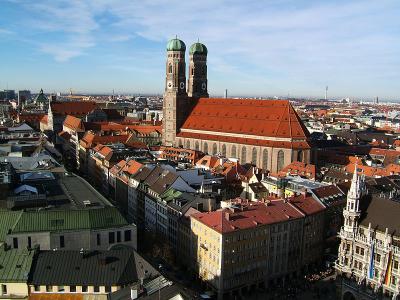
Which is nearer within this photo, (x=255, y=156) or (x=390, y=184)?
(x=390, y=184)

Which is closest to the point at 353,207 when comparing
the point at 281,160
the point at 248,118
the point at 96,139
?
the point at 281,160

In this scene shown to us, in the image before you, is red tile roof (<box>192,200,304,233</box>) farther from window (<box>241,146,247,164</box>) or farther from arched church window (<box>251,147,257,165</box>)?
window (<box>241,146,247,164</box>)

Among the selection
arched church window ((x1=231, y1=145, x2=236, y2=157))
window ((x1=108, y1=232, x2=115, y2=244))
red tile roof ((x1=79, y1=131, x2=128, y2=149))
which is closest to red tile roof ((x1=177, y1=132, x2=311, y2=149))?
arched church window ((x1=231, y1=145, x2=236, y2=157))

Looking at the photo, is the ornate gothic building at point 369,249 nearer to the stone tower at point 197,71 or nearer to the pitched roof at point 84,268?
the pitched roof at point 84,268

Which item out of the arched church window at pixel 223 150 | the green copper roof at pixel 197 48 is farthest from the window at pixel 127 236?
the green copper roof at pixel 197 48

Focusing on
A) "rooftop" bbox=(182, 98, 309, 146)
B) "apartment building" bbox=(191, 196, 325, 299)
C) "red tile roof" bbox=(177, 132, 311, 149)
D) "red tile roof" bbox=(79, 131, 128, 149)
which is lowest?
"apartment building" bbox=(191, 196, 325, 299)

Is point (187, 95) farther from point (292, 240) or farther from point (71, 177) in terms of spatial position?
point (292, 240)

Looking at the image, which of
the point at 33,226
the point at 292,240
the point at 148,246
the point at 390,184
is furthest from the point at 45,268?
the point at 390,184

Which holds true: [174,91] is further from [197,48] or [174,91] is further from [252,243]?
[252,243]

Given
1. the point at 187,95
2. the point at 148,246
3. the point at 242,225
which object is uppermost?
the point at 187,95
